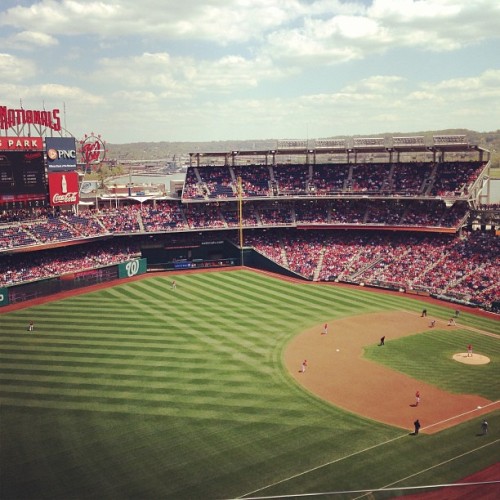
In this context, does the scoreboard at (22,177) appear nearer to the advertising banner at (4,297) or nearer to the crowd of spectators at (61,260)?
the crowd of spectators at (61,260)

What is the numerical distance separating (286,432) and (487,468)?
932 cm

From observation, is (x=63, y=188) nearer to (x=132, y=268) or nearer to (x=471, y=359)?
(x=132, y=268)

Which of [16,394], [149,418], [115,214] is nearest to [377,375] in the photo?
[149,418]

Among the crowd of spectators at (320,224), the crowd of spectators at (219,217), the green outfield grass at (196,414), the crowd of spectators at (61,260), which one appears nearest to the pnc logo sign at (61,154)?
the crowd of spectators at (320,224)

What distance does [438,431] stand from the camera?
83.8ft

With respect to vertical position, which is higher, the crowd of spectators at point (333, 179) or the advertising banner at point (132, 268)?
the crowd of spectators at point (333, 179)

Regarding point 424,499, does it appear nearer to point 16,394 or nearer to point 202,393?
point 202,393

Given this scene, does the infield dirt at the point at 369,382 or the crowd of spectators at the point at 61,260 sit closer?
the infield dirt at the point at 369,382

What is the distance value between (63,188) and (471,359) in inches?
1913

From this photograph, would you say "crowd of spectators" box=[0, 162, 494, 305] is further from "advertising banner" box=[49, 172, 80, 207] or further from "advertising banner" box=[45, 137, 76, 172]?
"advertising banner" box=[45, 137, 76, 172]

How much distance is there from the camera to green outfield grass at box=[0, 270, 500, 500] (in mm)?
21719

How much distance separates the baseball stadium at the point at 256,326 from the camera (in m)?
22.8

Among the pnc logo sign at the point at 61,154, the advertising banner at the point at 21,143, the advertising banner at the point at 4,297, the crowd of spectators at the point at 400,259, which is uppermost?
the advertising banner at the point at 21,143

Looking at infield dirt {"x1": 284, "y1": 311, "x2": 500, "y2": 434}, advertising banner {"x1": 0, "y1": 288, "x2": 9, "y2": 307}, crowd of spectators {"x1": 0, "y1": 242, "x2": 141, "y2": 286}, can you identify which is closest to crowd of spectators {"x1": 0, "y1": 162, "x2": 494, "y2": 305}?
crowd of spectators {"x1": 0, "y1": 242, "x2": 141, "y2": 286}
